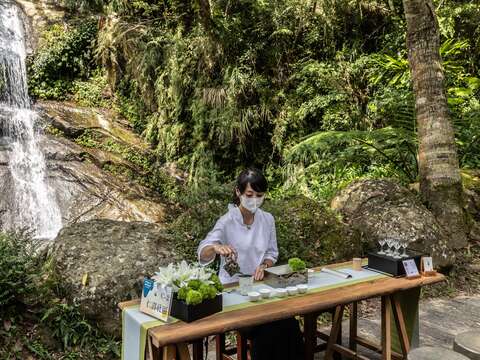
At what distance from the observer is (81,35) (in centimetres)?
1215

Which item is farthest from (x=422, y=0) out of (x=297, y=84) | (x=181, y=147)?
(x=181, y=147)

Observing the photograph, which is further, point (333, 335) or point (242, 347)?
point (333, 335)

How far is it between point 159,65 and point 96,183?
10.2 feet

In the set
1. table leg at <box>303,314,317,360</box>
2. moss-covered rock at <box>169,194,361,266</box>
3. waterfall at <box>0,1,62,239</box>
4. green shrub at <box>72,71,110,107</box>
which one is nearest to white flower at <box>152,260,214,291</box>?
table leg at <box>303,314,317,360</box>

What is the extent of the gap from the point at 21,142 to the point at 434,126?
8.18 metres

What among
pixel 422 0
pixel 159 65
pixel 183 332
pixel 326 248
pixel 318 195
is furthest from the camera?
pixel 159 65

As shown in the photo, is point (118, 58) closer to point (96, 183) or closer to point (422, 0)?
point (96, 183)

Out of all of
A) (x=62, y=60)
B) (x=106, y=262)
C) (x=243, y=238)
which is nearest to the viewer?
(x=243, y=238)

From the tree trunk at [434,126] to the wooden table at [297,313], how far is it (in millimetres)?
2828

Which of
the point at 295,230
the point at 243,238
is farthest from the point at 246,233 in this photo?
the point at 295,230

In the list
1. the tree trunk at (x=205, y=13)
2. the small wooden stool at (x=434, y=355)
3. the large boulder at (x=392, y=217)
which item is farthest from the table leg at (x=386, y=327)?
the tree trunk at (x=205, y=13)

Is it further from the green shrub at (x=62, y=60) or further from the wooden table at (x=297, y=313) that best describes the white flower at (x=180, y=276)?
the green shrub at (x=62, y=60)

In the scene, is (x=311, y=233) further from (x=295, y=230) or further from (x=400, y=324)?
(x=400, y=324)

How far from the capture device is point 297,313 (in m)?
2.21
